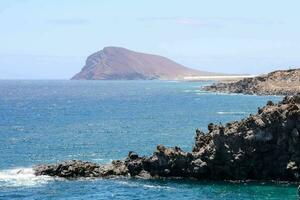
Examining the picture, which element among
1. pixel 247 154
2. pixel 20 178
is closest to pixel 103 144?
pixel 20 178

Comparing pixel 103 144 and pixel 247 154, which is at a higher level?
pixel 247 154

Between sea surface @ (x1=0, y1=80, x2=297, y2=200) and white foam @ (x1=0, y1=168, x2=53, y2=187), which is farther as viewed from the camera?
white foam @ (x1=0, y1=168, x2=53, y2=187)

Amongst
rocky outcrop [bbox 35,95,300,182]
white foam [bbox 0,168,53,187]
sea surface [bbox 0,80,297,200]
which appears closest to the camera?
sea surface [bbox 0,80,297,200]

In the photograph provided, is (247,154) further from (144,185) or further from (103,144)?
(103,144)

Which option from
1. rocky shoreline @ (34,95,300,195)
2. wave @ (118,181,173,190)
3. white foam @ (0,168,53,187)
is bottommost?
white foam @ (0,168,53,187)

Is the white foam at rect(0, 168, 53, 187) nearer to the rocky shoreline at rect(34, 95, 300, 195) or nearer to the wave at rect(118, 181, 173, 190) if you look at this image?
the wave at rect(118, 181, 173, 190)

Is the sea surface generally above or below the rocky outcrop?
below

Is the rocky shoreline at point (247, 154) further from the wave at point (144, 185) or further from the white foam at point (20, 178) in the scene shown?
the white foam at point (20, 178)

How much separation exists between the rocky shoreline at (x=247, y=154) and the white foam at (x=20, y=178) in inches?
472

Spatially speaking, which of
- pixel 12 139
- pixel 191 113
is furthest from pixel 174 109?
pixel 12 139

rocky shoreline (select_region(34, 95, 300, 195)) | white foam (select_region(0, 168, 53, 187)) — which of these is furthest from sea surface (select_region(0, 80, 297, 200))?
rocky shoreline (select_region(34, 95, 300, 195))

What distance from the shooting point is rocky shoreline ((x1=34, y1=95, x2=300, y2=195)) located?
72.5m

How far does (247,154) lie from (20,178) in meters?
26.9

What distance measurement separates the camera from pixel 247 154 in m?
73.3
